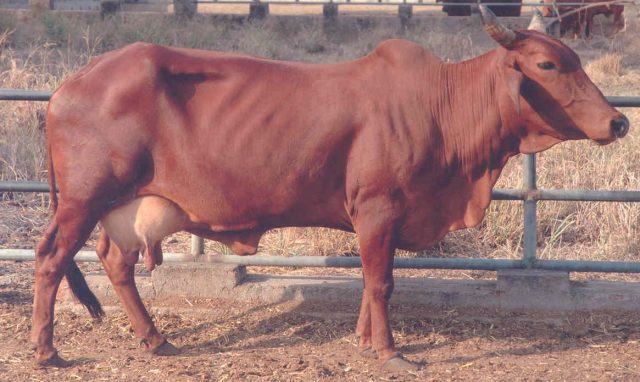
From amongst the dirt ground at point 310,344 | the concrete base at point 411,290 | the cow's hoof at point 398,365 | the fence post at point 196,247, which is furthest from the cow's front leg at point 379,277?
the fence post at point 196,247

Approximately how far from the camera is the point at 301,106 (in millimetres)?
5516

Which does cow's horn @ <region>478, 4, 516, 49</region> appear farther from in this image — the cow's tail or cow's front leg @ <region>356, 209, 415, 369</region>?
the cow's tail

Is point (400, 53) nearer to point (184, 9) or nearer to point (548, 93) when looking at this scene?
point (548, 93)

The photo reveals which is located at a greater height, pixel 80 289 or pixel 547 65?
pixel 547 65

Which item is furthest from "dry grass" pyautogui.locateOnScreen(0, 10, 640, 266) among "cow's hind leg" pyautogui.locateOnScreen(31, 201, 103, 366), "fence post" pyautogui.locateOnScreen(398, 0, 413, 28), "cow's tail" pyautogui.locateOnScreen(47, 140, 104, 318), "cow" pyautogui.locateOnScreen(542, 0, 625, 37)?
"cow's hind leg" pyautogui.locateOnScreen(31, 201, 103, 366)

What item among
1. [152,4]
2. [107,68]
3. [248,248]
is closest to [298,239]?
[248,248]

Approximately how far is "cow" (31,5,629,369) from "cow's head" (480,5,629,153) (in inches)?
0.4

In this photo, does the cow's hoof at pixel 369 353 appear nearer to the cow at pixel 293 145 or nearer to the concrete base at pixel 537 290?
the cow at pixel 293 145

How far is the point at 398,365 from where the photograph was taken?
551 centimetres

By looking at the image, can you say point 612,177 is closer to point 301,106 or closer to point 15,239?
point 301,106

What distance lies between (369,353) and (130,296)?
141 cm

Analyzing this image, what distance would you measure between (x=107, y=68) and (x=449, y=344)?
2.49 meters

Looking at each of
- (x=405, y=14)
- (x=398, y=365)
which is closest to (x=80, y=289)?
(x=398, y=365)

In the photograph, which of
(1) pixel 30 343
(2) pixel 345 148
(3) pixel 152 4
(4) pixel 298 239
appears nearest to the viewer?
(2) pixel 345 148
